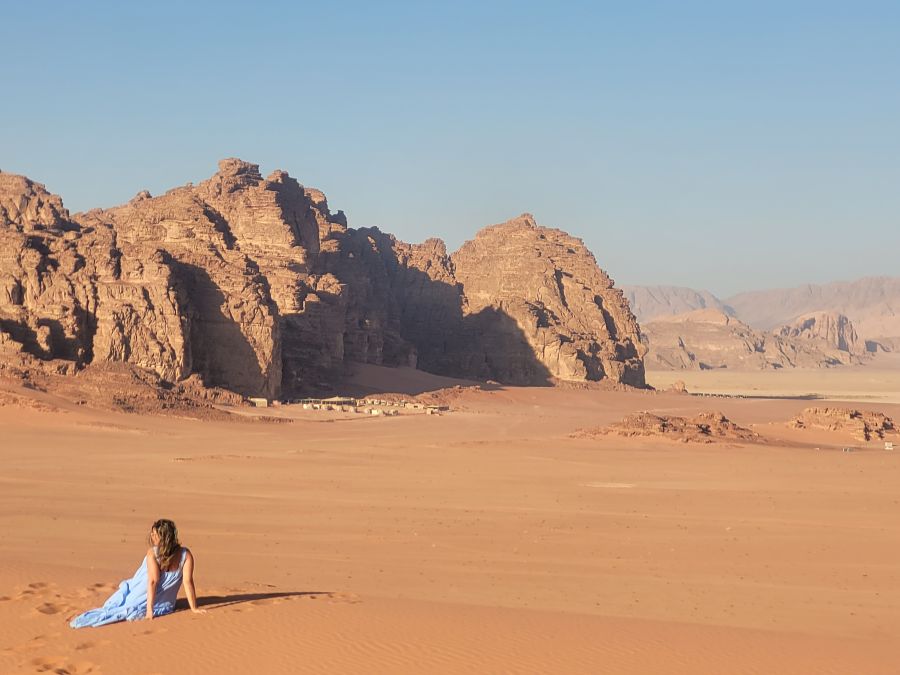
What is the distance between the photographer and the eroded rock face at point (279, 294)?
37.6 metres

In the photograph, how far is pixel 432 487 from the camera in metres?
21.8

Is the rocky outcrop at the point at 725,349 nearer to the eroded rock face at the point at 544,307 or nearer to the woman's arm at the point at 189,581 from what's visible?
the eroded rock face at the point at 544,307

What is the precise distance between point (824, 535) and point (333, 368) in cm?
3711

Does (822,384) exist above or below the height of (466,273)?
below

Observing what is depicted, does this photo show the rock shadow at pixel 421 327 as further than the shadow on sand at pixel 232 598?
Yes

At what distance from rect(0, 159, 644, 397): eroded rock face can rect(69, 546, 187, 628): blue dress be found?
2760cm

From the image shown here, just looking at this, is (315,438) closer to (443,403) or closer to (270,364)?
(270,364)

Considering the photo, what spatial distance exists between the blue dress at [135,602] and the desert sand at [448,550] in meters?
0.14

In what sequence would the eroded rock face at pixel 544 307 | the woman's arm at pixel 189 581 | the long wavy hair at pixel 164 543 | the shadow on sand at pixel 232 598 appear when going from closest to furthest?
the long wavy hair at pixel 164 543, the woman's arm at pixel 189 581, the shadow on sand at pixel 232 598, the eroded rock face at pixel 544 307

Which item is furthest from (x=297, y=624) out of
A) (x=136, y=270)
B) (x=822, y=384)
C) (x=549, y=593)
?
(x=822, y=384)

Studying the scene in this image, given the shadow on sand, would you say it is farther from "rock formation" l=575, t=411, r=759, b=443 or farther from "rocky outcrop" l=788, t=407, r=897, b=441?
"rocky outcrop" l=788, t=407, r=897, b=441

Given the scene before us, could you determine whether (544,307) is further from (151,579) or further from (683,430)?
(151,579)

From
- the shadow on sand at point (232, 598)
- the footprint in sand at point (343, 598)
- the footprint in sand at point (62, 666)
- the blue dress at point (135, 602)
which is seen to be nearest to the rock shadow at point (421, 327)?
the footprint in sand at point (343, 598)

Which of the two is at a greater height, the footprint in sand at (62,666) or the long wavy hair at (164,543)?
the long wavy hair at (164,543)
